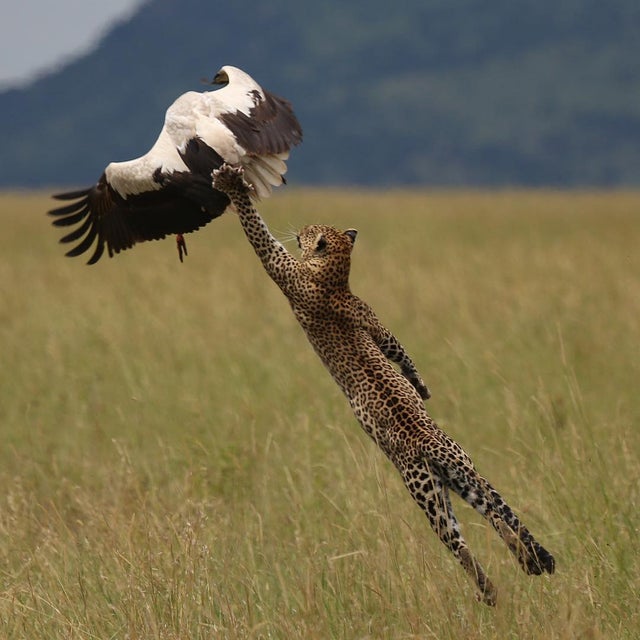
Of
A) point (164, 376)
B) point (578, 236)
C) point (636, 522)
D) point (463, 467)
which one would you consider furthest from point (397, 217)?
point (463, 467)

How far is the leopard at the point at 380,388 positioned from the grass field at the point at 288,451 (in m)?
0.22

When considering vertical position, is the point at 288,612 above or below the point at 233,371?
below

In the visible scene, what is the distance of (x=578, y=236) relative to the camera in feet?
56.4

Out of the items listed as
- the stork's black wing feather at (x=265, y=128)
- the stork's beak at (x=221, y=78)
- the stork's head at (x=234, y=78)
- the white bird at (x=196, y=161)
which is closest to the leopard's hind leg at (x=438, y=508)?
the white bird at (x=196, y=161)

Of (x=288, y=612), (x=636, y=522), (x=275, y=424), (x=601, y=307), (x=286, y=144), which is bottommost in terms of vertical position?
(x=288, y=612)

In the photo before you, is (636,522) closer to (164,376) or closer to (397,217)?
(164,376)

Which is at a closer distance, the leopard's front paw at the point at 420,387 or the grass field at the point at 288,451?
the leopard's front paw at the point at 420,387

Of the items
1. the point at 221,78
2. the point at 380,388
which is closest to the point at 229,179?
the point at 380,388

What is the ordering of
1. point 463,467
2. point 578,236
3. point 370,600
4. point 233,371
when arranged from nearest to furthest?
point 463,467 < point 370,600 < point 233,371 < point 578,236

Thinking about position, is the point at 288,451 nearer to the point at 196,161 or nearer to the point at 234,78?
the point at 234,78

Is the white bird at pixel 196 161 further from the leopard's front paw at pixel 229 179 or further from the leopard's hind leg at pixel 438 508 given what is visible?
the leopard's hind leg at pixel 438 508

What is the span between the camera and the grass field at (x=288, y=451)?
3613 millimetres

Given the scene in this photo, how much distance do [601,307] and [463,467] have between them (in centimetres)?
740

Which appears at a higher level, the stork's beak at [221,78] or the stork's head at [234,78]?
the stork's beak at [221,78]
